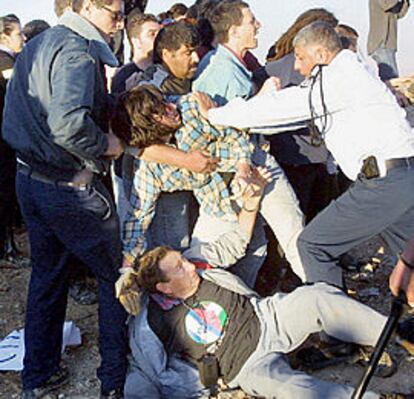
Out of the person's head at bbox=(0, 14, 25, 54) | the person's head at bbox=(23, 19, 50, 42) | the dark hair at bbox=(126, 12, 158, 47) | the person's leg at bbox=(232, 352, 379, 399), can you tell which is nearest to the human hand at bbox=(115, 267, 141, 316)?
the person's leg at bbox=(232, 352, 379, 399)

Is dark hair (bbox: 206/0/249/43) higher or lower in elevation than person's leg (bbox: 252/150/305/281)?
higher

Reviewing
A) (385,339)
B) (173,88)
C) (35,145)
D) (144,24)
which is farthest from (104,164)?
(144,24)

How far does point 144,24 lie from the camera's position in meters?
5.51

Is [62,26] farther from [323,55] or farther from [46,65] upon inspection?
[323,55]

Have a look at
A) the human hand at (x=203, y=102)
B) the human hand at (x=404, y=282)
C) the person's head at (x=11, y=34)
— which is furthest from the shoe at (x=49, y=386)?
the person's head at (x=11, y=34)

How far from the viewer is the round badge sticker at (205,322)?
402cm

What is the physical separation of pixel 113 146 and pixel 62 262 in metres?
0.70

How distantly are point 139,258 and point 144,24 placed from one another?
2157mm

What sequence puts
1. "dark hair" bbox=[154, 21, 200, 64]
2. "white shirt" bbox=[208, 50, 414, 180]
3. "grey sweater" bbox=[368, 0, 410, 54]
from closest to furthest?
1. "white shirt" bbox=[208, 50, 414, 180]
2. "dark hair" bbox=[154, 21, 200, 64]
3. "grey sweater" bbox=[368, 0, 410, 54]

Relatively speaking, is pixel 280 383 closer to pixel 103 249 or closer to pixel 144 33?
pixel 103 249

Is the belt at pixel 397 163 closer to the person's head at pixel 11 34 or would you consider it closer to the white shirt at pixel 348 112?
the white shirt at pixel 348 112

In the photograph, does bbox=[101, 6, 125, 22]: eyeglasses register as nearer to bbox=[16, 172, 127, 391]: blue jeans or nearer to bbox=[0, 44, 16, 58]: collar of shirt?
bbox=[16, 172, 127, 391]: blue jeans

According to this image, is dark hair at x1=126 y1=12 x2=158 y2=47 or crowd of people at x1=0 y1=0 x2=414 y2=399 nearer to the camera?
crowd of people at x1=0 y1=0 x2=414 y2=399

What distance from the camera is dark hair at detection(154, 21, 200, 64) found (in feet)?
14.5
